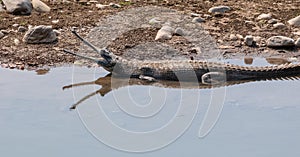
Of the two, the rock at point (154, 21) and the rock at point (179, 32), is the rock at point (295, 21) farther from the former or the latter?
the rock at point (154, 21)

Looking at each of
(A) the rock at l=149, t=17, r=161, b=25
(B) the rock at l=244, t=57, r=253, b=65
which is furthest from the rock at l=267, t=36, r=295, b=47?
(A) the rock at l=149, t=17, r=161, b=25

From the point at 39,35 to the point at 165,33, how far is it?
2293 mm

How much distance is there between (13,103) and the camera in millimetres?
9258

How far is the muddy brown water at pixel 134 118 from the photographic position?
767 cm

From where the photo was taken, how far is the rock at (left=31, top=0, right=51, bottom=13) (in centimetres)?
1377

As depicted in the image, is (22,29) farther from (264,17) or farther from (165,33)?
(264,17)

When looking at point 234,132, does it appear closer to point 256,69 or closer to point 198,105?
point 198,105


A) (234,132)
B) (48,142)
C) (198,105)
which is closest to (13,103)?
(48,142)

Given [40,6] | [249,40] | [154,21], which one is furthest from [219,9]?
[40,6]

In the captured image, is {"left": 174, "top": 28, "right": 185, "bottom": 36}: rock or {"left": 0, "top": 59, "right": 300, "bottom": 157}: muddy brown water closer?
{"left": 0, "top": 59, "right": 300, "bottom": 157}: muddy brown water

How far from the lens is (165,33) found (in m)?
12.5

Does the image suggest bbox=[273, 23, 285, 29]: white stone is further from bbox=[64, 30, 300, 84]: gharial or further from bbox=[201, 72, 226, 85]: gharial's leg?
bbox=[201, 72, 226, 85]: gharial's leg

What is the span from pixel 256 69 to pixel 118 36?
122 inches

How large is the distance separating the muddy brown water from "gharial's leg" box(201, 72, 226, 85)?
1.19 ft
